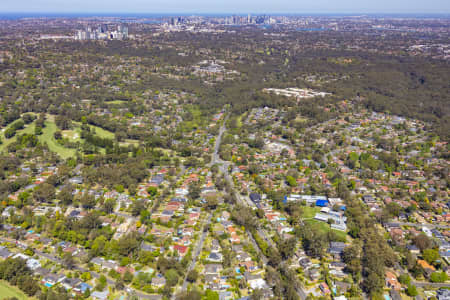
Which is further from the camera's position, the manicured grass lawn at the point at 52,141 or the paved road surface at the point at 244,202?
the manicured grass lawn at the point at 52,141

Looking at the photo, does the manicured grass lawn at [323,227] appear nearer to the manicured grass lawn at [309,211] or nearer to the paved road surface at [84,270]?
the manicured grass lawn at [309,211]

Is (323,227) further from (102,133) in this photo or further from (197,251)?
(102,133)

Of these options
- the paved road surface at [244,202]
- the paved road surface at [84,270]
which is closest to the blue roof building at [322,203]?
the paved road surface at [244,202]

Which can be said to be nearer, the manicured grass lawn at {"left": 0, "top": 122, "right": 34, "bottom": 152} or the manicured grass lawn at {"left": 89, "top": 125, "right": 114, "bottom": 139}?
the manicured grass lawn at {"left": 0, "top": 122, "right": 34, "bottom": 152}

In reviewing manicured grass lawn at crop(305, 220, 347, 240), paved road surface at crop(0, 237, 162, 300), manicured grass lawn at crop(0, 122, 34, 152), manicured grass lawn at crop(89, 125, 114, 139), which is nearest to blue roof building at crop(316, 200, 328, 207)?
manicured grass lawn at crop(305, 220, 347, 240)

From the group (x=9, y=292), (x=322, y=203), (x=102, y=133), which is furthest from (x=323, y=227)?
(x=102, y=133)

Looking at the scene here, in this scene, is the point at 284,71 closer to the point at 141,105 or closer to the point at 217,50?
the point at 217,50

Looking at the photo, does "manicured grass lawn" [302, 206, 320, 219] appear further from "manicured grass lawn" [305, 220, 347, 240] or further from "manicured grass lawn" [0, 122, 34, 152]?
"manicured grass lawn" [0, 122, 34, 152]

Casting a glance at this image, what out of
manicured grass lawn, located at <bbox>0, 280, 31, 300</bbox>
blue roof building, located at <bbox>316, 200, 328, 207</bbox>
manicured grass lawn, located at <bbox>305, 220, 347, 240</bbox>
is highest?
blue roof building, located at <bbox>316, 200, 328, 207</bbox>
